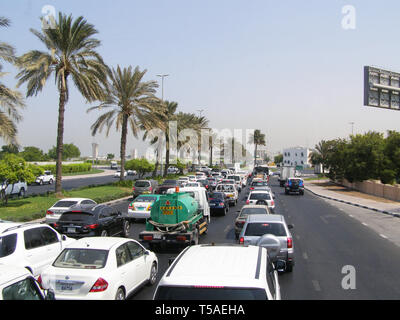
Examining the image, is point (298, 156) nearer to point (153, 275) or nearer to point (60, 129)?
point (60, 129)

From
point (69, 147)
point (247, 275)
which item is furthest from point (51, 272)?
point (69, 147)

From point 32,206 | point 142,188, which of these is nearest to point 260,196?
point 142,188

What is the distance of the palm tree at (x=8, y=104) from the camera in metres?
22.6

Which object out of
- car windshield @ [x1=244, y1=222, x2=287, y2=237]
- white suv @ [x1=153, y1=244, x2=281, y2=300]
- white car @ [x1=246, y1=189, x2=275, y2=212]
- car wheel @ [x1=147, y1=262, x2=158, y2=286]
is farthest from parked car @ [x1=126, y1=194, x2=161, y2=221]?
white suv @ [x1=153, y1=244, x2=281, y2=300]

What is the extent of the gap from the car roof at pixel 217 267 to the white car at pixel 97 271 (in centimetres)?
251

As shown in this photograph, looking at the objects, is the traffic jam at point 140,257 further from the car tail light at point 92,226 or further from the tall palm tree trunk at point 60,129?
the tall palm tree trunk at point 60,129

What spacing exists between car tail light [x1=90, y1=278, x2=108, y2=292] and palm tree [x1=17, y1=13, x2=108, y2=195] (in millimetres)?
24067

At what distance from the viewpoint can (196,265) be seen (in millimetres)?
5809

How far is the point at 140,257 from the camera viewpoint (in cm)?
1021

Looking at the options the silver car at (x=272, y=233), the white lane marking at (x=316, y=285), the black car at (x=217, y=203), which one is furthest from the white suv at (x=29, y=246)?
the black car at (x=217, y=203)

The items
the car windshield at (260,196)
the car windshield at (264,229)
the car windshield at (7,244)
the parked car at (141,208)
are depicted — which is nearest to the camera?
the car windshield at (7,244)

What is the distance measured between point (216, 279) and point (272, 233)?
725cm

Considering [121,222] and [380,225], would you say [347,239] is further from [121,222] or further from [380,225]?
[121,222]
